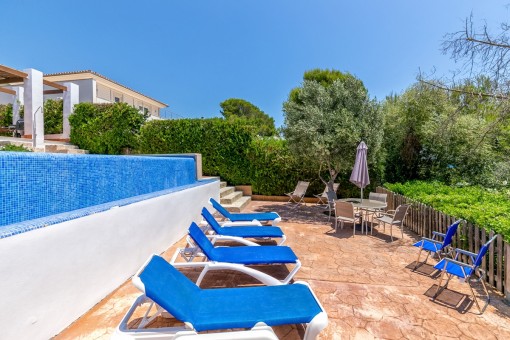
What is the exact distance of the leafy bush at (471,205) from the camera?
5.05m

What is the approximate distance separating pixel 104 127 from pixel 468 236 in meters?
16.6

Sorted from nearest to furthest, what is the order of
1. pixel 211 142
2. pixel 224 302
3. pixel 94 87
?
1. pixel 224 302
2. pixel 211 142
3. pixel 94 87

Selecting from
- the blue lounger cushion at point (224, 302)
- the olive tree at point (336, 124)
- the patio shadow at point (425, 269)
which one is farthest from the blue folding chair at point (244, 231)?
the olive tree at point (336, 124)

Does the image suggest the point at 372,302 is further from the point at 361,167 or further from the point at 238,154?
the point at 238,154

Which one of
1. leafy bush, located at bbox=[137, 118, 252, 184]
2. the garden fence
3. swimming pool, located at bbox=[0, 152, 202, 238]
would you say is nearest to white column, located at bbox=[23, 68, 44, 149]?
leafy bush, located at bbox=[137, 118, 252, 184]

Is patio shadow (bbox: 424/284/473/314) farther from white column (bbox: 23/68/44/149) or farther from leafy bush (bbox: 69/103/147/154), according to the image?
white column (bbox: 23/68/44/149)

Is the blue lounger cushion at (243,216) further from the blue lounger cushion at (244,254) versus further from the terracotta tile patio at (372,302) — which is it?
the blue lounger cushion at (244,254)

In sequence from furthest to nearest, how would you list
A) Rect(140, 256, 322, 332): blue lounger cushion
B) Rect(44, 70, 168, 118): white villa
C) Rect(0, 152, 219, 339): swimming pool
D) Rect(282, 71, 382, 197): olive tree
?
Rect(44, 70, 168, 118): white villa
Rect(282, 71, 382, 197): olive tree
Rect(0, 152, 219, 339): swimming pool
Rect(140, 256, 322, 332): blue lounger cushion

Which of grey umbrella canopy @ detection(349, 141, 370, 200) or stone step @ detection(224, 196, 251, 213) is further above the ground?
grey umbrella canopy @ detection(349, 141, 370, 200)

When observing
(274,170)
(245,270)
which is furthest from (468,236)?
(274,170)

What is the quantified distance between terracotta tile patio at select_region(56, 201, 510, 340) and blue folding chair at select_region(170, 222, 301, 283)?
0.46 metres

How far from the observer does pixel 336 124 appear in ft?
32.3

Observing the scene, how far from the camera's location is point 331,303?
401 centimetres

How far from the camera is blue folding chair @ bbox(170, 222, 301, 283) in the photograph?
4355 mm
